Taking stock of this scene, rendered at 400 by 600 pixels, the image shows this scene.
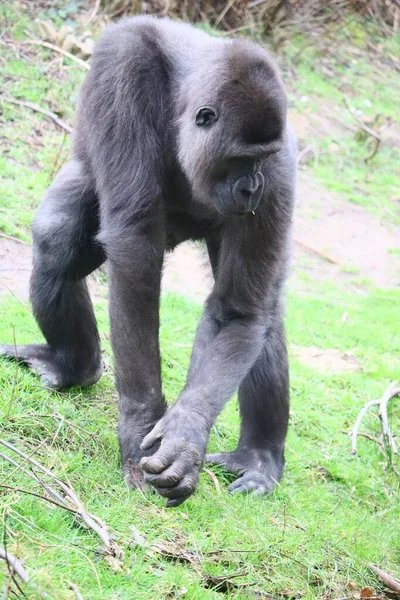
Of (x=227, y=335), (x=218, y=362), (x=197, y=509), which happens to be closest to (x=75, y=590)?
(x=197, y=509)

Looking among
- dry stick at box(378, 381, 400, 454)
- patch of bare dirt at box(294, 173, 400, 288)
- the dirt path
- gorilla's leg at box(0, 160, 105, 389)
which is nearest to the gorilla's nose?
gorilla's leg at box(0, 160, 105, 389)

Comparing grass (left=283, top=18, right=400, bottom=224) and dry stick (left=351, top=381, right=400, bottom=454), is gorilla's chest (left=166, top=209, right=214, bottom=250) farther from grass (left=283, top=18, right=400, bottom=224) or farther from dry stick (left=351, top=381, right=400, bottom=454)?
grass (left=283, top=18, right=400, bottom=224)

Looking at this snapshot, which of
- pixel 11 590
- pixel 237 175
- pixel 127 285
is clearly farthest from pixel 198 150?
pixel 11 590

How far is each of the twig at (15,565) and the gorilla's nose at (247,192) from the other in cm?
196

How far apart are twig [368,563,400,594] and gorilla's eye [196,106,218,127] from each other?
2276mm

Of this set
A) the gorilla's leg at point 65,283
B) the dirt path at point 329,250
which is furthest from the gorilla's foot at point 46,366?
the dirt path at point 329,250

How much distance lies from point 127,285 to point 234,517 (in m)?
1.26

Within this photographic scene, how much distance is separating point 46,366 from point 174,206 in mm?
1242

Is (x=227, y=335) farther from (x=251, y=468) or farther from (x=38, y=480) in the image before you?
(x=38, y=480)

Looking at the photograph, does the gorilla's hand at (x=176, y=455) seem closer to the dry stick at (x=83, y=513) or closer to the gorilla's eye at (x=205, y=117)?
the dry stick at (x=83, y=513)

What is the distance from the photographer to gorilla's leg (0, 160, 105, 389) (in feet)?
15.5

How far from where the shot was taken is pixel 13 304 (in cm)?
624

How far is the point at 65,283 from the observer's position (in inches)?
194

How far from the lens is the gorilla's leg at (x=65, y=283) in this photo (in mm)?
4734
